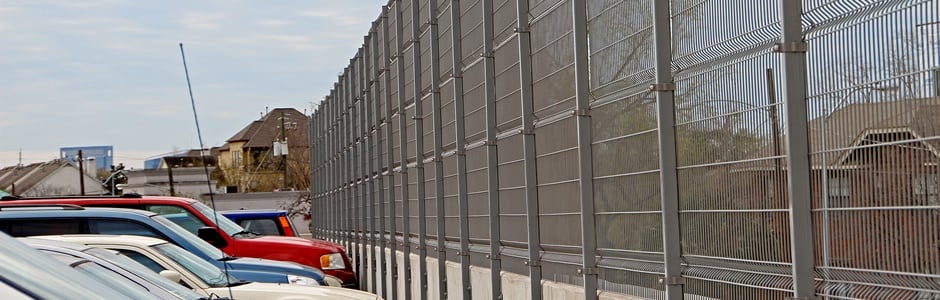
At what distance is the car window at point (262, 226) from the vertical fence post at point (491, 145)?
1213 centimetres

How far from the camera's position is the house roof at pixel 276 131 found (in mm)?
96800

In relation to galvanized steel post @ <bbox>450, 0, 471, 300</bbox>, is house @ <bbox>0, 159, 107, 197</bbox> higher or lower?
higher

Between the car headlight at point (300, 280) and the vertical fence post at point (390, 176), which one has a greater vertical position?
the vertical fence post at point (390, 176)

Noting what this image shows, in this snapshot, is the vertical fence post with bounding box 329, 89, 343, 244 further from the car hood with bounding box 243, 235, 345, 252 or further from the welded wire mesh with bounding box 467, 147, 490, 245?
the welded wire mesh with bounding box 467, 147, 490, 245

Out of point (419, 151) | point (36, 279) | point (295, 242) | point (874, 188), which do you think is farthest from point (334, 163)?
point (36, 279)

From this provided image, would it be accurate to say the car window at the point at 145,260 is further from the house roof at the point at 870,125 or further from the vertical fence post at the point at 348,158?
the vertical fence post at the point at 348,158

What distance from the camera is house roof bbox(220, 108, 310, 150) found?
9680cm

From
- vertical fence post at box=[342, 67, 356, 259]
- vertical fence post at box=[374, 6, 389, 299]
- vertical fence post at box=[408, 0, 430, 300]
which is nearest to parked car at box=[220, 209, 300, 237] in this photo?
vertical fence post at box=[342, 67, 356, 259]

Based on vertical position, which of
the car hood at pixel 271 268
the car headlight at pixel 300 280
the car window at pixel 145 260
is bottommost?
the car headlight at pixel 300 280

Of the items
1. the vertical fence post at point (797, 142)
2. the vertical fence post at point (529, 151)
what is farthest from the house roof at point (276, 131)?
the vertical fence post at point (797, 142)

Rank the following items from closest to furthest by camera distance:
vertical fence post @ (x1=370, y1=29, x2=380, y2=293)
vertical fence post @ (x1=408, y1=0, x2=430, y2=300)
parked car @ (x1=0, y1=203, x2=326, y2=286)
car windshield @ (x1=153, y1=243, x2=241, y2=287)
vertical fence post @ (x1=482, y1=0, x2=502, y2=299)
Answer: car windshield @ (x1=153, y1=243, x2=241, y2=287) → vertical fence post @ (x1=482, y1=0, x2=502, y2=299) → parked car @ (x1=0, y1=203, x2=326, y2=286) → vertical fence post @ (x1=408, y1=0, x2=430, y2=300) → vertical fence post @ (x1=370, y1=29, x2=380, y2=293)

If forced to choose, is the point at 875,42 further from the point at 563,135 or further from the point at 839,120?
the point at 563,135

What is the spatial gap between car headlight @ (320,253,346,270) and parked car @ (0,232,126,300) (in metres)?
13.6

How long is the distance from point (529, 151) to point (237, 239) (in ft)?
26.6
